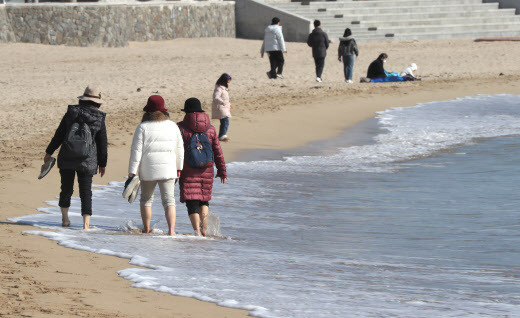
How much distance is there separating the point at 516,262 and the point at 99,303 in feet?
12.5

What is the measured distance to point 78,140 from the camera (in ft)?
25.7

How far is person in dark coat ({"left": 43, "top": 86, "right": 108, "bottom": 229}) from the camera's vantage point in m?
7.92

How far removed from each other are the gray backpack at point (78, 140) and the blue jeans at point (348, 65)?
47.6ft

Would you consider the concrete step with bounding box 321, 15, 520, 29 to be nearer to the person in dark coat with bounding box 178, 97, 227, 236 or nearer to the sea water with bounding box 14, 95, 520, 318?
the sea water with bounding box 14, 95, 520, 318

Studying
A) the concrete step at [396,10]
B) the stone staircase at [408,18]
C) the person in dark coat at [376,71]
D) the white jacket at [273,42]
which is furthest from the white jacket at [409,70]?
the concrete step at [396,10]

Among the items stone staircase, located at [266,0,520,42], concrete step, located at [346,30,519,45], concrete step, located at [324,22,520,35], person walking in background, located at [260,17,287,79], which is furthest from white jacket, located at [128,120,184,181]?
concrete step, located at [324,22,520,35]

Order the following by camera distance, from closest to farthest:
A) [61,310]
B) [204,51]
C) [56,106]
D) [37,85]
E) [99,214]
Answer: [61,310] < [99,214] < [56,106] < [37,85] < [204,51]

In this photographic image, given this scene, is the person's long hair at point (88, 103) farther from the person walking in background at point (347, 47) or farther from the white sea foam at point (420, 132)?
the person walking in background at point (347, 47)

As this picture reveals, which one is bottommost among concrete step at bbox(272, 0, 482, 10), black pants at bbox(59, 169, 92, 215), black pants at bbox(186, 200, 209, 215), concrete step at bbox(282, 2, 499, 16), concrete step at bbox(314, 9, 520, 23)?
black pants at bbox(186, 200, 209, 215)

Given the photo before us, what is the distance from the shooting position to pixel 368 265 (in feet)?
24.5

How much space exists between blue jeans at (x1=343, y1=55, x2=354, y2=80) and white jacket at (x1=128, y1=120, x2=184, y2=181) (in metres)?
14.4

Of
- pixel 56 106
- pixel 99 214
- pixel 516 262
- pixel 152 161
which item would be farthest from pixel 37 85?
pixel 516 262

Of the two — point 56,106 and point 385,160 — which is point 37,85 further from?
point 385,160

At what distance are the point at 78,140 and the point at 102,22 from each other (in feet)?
71.1
